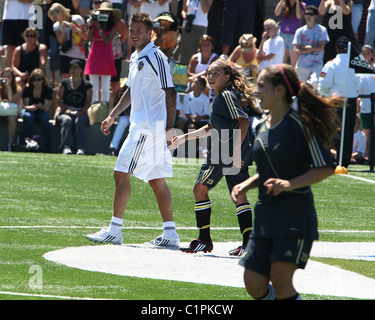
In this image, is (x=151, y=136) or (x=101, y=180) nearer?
(x=151, y=136)

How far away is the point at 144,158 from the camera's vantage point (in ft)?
29.9

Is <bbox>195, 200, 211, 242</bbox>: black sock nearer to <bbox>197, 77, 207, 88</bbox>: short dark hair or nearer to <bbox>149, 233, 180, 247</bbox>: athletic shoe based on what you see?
<bbox>149, 233, 180, 247</bbox>: athletic shoe

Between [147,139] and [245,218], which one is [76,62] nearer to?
[147,139]

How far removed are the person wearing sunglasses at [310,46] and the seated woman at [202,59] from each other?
194cm

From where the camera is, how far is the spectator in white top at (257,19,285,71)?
60.9 ft

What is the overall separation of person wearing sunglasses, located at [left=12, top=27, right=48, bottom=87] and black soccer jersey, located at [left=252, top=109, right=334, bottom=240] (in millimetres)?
14065

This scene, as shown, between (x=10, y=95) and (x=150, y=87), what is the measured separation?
9770mm

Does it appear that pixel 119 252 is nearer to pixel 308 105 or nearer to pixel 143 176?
pixel 143 176

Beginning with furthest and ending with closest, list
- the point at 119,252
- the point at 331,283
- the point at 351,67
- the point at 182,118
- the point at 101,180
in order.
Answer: the point at 182,118
the point at 351,67
the point at 101,180
the point at 119,252
the point at 331,283

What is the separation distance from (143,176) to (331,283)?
264 centimetres
